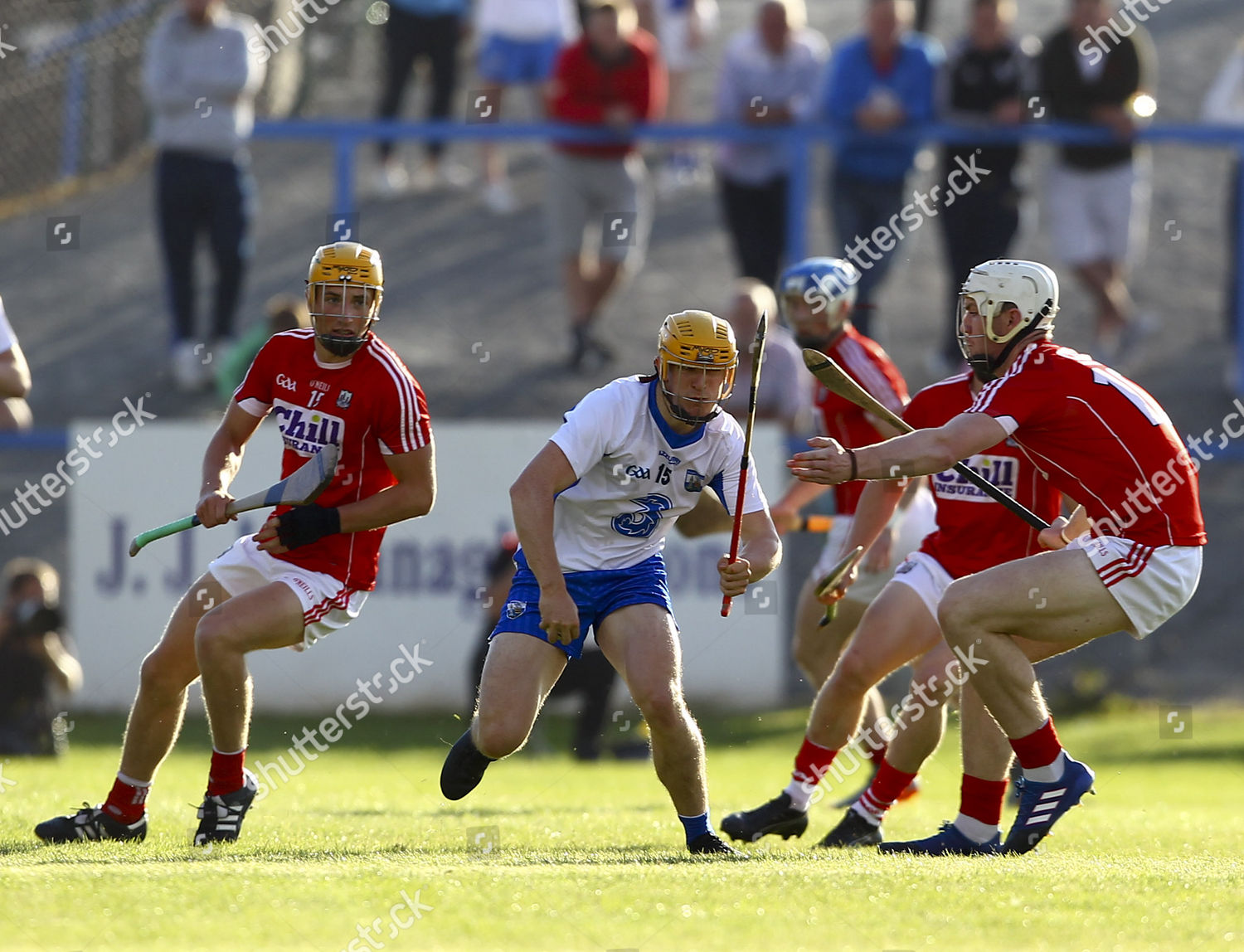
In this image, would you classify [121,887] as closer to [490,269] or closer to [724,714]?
[724,714]

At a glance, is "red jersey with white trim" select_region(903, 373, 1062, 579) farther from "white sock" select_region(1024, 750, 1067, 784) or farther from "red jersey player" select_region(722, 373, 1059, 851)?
"white sock" select_region(1024, 750, 1067, 784)

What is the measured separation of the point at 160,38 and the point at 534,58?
3.39 m

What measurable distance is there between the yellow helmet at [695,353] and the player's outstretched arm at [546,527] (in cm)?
48


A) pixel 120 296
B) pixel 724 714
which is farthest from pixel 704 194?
pixel 724 714

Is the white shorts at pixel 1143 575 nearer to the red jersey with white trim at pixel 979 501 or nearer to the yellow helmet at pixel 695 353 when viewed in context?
the red jersey with white trim at pixel 979 501

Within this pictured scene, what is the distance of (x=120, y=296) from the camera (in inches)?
627

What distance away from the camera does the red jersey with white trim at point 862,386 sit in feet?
25.0

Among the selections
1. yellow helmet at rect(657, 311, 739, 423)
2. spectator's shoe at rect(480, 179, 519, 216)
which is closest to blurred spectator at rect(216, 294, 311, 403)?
spectator's shoe at rect(480, 179, 519, 216)

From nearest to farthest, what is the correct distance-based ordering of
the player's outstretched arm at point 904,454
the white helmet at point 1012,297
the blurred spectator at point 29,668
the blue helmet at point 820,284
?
the player's outstretched arm at point 904,454 → the white helmet at point 1012,297 → the blue helmet at point 820,284 → the blurred spectator at point 29,668

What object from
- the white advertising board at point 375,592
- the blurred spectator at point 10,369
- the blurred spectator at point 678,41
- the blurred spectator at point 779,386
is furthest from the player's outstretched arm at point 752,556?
the blurred spectator at point 678,41

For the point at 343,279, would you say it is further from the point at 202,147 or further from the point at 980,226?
the point at 980,226

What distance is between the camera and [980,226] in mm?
12703

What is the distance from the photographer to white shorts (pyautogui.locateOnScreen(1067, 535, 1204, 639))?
630 cm

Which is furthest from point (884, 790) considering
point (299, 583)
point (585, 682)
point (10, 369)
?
point (585, 682)
